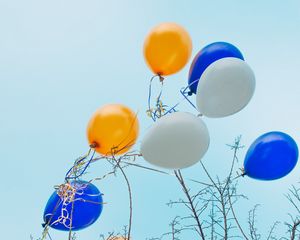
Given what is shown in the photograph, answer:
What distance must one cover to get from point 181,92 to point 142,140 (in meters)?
0.57

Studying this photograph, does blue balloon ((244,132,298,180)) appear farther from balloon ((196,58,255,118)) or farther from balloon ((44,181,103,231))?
balloon ((44,181,103,231))

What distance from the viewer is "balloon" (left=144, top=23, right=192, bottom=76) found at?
100 inches

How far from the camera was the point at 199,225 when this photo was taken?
332 centimetres

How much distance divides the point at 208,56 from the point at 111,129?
74cm

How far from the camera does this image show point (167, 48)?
2.54 meters

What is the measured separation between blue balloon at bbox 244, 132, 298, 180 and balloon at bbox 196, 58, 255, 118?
36 cm

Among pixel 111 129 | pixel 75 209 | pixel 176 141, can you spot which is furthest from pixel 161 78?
pixel 75 209

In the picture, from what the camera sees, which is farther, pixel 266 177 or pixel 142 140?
pixel 266 177

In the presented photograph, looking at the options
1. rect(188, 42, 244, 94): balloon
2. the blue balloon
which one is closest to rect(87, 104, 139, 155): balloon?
rect(188, 42, 244, 94): balloon

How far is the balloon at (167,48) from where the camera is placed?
254cm

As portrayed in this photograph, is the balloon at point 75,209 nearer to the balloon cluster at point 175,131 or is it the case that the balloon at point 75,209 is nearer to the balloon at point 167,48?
the balloon cluster at point 175,131

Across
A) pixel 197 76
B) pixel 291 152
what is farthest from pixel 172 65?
pixel 291 152

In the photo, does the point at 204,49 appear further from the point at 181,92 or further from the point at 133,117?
the point at 133,117

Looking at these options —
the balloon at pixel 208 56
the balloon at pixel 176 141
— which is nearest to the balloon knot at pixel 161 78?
the balloon at pixel 208 56
